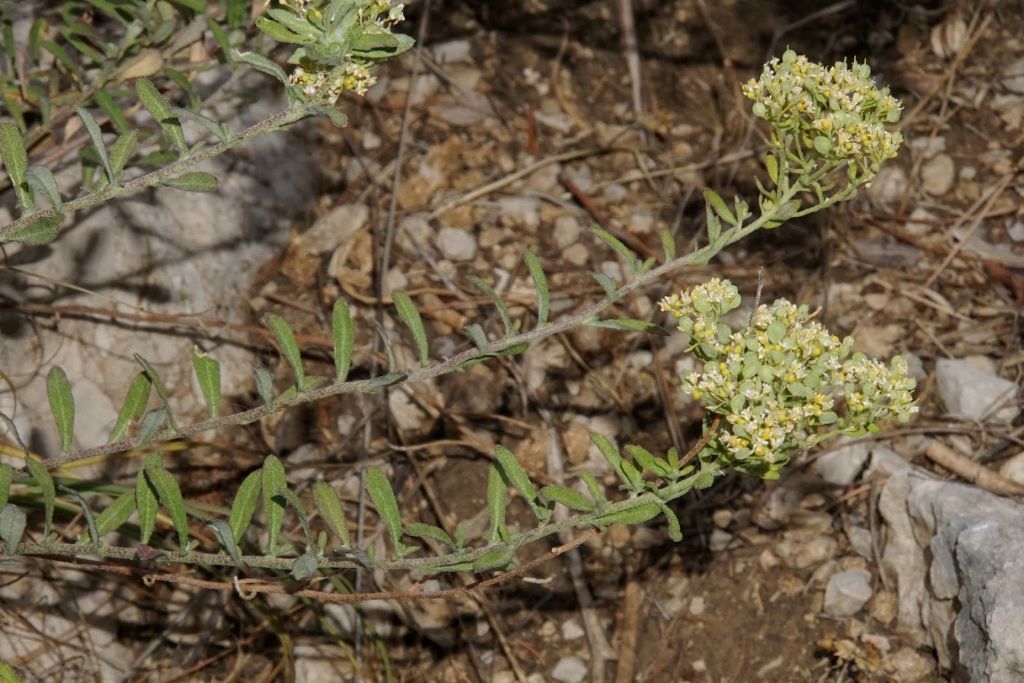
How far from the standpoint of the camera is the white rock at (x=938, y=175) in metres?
3.91

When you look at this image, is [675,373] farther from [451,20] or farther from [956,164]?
[451,20]

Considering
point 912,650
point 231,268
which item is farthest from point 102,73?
point 912,650

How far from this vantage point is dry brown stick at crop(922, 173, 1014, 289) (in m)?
3.69

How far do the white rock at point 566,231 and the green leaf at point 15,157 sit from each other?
6.63 ft

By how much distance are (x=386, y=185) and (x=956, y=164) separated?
209 centimetres

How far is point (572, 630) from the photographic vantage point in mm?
3152

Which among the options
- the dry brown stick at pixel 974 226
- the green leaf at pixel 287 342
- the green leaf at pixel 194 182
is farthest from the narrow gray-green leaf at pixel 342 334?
the dry brown stick at pixel 974 226

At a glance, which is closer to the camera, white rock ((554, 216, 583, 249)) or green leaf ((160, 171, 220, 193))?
green leaf ((160, 171, 220, 193))

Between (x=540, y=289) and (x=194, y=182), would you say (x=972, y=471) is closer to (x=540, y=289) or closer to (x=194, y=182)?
(x=540, y=289)

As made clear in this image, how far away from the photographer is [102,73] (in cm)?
311

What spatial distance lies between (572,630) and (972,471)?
125cm

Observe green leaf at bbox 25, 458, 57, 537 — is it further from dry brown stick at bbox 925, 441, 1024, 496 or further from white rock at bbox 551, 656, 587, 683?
dry brown stick at bbox 925, 441, 1024, 496

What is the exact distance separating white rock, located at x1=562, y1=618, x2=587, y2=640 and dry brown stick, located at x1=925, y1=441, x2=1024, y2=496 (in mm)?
1173

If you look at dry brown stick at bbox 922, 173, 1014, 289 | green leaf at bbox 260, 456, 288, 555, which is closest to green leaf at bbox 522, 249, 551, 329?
green leaf at bbox 260, 456, 288, 555
